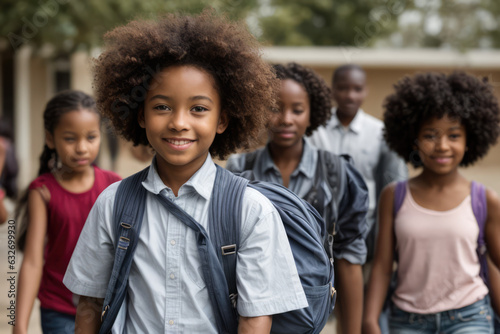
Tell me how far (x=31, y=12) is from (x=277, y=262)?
8.35 meters

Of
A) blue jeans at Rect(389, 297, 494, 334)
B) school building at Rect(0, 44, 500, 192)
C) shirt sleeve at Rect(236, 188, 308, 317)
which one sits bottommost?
blue jeans at Rect(389, 297, 494, 334)

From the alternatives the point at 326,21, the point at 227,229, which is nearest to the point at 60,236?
the point at 227,229

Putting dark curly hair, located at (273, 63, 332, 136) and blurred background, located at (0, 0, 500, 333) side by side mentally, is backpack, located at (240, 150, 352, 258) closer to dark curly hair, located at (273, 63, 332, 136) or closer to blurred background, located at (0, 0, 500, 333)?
dark curly hair, located at (273, 63, 332, 136)

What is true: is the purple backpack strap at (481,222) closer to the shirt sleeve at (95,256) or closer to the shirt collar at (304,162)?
the shirt collar at (304,162)

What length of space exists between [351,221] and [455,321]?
71 cm

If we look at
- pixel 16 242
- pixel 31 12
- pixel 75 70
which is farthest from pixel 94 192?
pixel 75 70

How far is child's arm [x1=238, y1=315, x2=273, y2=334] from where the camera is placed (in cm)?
205

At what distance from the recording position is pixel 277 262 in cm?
211

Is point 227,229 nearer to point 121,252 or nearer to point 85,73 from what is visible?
point 121,252

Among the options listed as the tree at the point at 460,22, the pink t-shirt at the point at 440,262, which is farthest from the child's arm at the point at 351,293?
the tree at the point at 460,22

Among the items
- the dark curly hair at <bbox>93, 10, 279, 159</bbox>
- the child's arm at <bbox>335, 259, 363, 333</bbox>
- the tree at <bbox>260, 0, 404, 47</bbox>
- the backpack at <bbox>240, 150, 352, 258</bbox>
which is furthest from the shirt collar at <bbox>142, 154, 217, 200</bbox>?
the tree at <bbox>260, 0, 404, 47</bbox>

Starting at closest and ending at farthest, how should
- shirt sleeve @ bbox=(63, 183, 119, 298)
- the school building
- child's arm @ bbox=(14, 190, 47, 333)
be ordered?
shirt sleeve @ bbox=(63, 183, 119, 298) < child's arm @ bbox=(14, 190, 47, 333) < the school building

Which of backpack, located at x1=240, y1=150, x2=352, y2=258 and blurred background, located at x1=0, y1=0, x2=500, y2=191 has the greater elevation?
blurred background, located at x1=0, y1=0, x2=500, y2=191

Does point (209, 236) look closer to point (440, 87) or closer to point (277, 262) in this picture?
point (277, 262)
